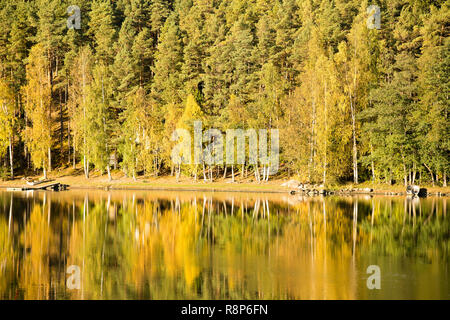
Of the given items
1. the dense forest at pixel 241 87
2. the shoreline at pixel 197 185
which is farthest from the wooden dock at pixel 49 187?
the dense forest at pixel 241 87

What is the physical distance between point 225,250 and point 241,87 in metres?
48.6

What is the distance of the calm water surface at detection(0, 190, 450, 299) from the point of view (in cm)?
1606

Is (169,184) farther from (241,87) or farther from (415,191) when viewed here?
(415,191)

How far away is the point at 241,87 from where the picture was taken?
69.2m

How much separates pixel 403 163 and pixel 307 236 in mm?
26891

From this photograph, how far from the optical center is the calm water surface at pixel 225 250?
16.1m

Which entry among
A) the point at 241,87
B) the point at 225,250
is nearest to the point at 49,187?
the point at 241,87

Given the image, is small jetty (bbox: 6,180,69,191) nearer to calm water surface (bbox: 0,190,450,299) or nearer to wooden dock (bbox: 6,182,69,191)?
wooden dock (bbox: 6,182,69,191)

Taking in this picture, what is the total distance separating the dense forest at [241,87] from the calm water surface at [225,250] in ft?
45.3

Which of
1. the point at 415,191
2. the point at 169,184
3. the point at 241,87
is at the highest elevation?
the point at 241,87

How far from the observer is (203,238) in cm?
2562

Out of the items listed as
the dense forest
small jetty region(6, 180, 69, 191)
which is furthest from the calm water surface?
small jetty region(6, 180, 69, 191)
